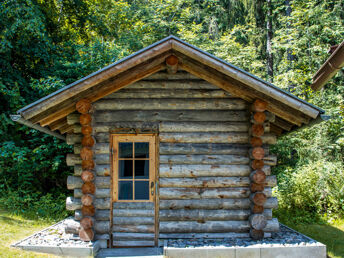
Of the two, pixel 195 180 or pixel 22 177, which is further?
pixel 22 177

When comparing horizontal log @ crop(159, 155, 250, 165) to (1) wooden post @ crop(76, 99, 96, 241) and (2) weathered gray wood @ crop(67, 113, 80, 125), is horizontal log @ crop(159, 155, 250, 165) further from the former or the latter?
(2) weathered gray wood @ crop(67, 113, 80, 125)

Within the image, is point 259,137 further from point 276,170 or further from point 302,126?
point 276,170

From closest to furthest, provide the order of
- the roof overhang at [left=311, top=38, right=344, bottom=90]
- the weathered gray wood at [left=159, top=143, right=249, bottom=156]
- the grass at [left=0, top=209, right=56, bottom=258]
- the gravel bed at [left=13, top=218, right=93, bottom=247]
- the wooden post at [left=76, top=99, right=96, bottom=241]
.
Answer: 1. the roof overhang at [left=311, top=38, right=344, bottom=90]
2. the grass at [left=0, top=209, right=56, bottom=258]
3. the gravel bed at [left=13, top=218, right=93, bottom=247]
4. the wooden post at [left=76, top=99, right=96, bottom=241]
5. the weathered gray wood at [left=159, top=143, right=249, bottom=156]

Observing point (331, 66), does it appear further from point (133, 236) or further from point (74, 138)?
point (74, 138)

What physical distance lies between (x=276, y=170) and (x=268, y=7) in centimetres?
1038

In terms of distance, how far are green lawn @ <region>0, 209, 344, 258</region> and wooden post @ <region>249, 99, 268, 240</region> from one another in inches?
69.7

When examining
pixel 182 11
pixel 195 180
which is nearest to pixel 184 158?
pixel 195 180

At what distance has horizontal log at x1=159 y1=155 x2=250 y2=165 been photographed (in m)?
6.48

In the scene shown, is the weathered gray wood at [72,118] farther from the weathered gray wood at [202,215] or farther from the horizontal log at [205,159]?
the weathered gray wood at [202,215]

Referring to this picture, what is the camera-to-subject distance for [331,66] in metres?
5.82

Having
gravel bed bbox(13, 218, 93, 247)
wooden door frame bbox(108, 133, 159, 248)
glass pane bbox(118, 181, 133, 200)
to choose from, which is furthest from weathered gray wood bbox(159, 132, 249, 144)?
gravel bed bbox(13, 218, 93, 247)

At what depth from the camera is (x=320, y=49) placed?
13750mm

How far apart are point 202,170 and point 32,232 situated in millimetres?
4688

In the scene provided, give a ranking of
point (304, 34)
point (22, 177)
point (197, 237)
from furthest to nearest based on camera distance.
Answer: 1. point (304, 34)
2. point (22, 177)
3. point (197, 237)
